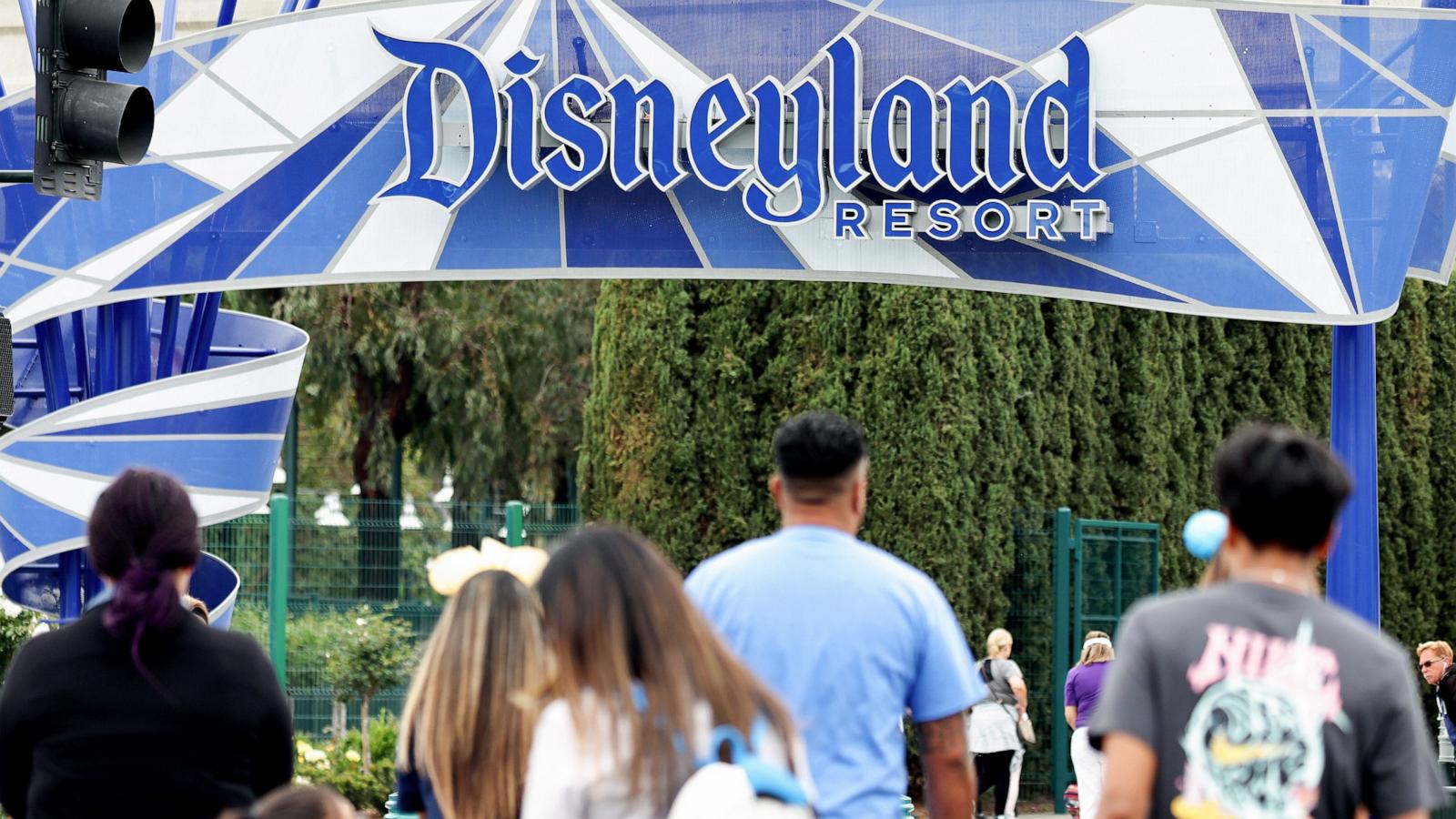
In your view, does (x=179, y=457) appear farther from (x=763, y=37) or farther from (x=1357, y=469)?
(x=1357, y=469)

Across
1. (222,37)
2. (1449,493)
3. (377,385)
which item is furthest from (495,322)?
(222,37)

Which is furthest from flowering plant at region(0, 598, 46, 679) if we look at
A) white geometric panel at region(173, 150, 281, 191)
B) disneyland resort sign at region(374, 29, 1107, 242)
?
disneyland resort sign at region(374, 29, 1107, 242)

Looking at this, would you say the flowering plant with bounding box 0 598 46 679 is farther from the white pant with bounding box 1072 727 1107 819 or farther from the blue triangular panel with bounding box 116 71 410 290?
the white pant with bounding box 1072 727 1107 819

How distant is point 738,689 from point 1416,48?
358 inches

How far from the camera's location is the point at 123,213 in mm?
12141

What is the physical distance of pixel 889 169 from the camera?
11648mm

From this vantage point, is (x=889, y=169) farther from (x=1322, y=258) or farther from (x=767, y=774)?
(x=767, y=774)

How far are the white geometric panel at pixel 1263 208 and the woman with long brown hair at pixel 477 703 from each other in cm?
802

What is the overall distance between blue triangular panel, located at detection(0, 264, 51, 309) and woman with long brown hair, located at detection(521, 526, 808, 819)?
946cm

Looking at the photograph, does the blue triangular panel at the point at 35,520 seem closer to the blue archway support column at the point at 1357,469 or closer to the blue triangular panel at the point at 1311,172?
the blue archway support column at the point at 1357,469

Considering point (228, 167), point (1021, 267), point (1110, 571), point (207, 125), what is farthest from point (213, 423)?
point (1110, 571)

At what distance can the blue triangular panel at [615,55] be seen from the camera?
11914 millimetres

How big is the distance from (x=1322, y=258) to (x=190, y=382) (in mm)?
6689

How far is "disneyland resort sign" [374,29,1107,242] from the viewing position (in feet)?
38.0
